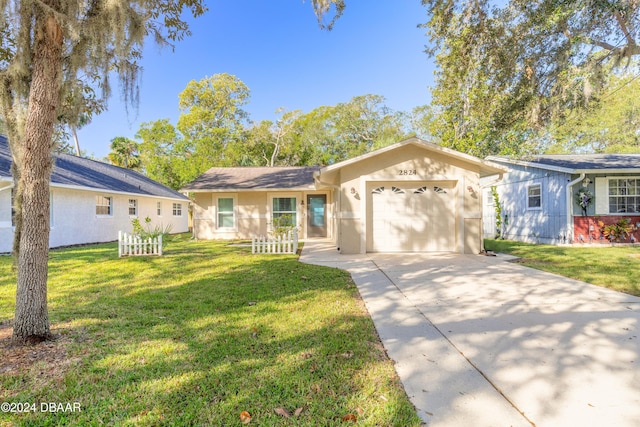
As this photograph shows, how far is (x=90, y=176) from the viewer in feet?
46.2

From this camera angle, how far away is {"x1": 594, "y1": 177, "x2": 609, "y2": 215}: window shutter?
11711 millimetres

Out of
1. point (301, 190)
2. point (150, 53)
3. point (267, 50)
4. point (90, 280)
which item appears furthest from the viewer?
point (267, 50)

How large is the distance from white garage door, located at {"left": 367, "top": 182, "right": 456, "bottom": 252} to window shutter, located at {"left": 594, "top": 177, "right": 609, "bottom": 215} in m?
6.67

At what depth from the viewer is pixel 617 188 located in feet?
38.8

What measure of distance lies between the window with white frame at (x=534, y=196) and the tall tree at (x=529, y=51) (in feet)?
15.2

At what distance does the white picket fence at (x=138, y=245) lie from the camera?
9.16 meters

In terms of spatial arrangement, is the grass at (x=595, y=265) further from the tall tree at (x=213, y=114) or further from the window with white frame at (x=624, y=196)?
the tall tree at (x=213, y=114)

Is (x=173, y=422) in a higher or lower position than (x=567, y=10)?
lower

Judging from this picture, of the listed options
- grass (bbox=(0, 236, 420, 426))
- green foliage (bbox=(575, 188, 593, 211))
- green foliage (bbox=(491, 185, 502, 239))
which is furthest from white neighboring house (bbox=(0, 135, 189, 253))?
green foliage (bbox=(575, 188, 593, 211))

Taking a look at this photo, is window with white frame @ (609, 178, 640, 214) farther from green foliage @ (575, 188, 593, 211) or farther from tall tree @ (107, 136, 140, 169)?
tall tree @ (107, 136, 140, 169)

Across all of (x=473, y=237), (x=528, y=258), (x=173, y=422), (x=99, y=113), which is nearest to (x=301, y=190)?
(x=473, y=237)

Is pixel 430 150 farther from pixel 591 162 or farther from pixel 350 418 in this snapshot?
pixel 350 418

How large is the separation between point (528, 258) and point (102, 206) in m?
16.7

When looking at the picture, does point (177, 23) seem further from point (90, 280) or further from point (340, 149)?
point (340, 149)
